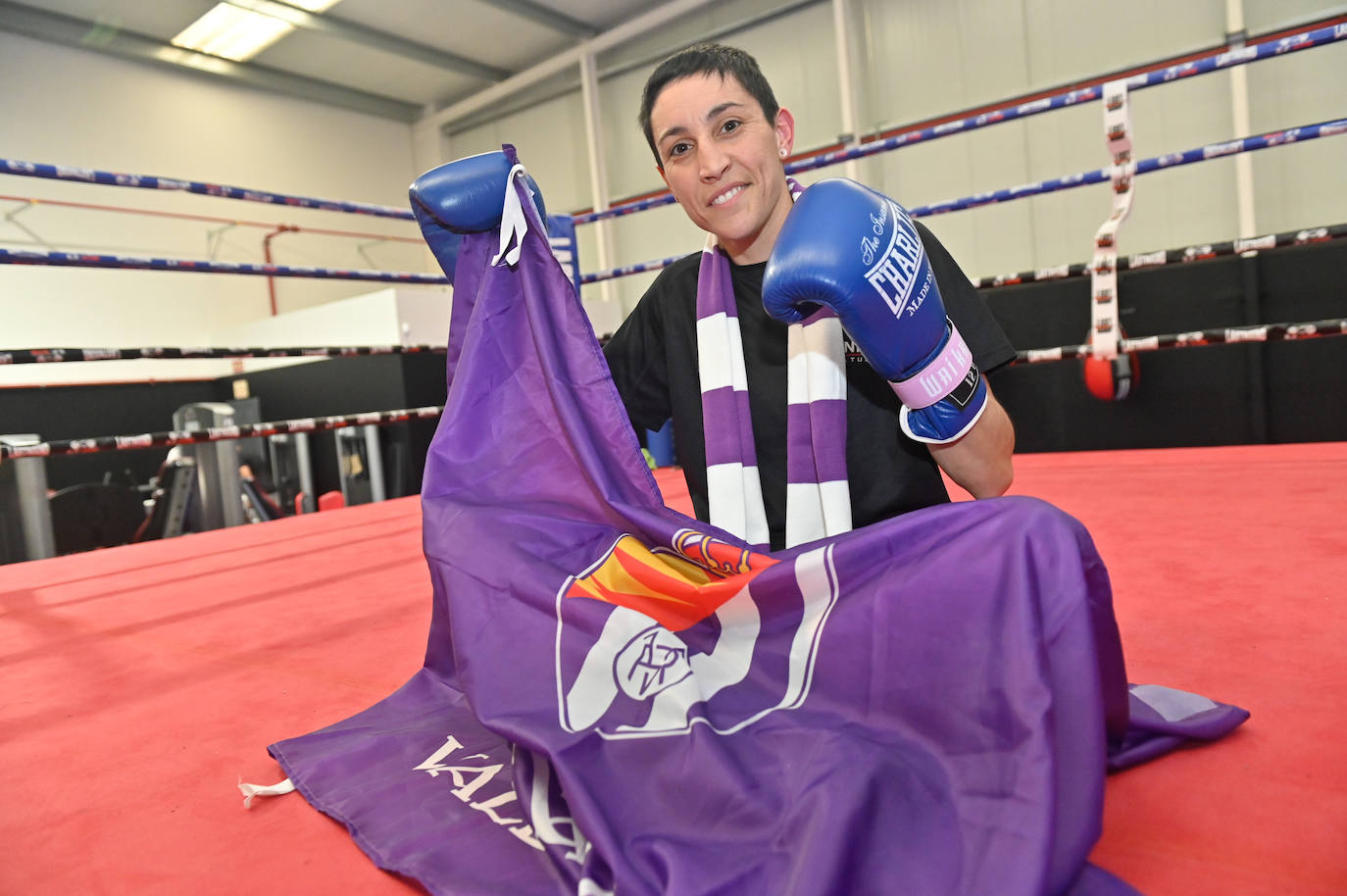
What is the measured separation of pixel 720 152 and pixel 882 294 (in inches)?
16.8

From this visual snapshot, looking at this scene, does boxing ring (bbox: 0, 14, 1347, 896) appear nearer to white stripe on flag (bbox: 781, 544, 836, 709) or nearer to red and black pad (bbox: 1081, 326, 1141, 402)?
white stripe on flag (bbox: 781, 544, 836, 709)

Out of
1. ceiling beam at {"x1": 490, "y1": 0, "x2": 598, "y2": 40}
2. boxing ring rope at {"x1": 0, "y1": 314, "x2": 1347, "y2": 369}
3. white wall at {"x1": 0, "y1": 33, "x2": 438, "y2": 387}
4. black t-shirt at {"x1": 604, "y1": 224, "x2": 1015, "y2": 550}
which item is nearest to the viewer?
black t-shirt at {"x1": 604, "y1": 224, "x2": 1015, "y2": 550}

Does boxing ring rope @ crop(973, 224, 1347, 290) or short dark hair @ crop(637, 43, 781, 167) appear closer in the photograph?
short dark hair @ crop(637, 43, 781, 167)

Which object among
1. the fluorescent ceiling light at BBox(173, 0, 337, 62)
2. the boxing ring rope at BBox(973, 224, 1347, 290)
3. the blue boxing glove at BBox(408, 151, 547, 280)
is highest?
the fluorescent ceiling light at BBox(173, 0, 337, 62)

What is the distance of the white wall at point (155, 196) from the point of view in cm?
664

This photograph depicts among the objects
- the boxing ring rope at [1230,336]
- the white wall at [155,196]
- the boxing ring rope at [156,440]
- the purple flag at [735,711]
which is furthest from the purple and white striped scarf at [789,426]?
the white wall at [155,196]

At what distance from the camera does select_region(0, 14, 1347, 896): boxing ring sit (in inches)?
30.4

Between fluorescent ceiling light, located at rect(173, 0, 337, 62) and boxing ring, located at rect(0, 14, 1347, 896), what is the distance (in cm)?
553

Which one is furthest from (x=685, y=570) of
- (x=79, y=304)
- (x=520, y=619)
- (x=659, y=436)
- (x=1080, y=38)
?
(x=79, y=304)

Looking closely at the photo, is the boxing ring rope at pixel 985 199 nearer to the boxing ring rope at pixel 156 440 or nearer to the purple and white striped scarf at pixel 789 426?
the boxing ring rope at pixel 156 440

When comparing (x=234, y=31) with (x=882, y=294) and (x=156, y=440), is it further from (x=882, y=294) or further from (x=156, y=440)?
(x=882, y=294)

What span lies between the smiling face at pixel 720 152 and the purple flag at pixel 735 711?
410mm

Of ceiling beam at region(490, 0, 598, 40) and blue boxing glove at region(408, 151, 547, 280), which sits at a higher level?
ceiling beam at region(490, 0, 598, 40)

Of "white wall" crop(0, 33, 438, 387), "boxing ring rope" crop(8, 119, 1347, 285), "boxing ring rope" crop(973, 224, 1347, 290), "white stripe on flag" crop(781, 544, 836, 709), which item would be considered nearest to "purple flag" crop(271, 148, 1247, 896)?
"white stripe on flag" crop(781, 544, 836, 709)
